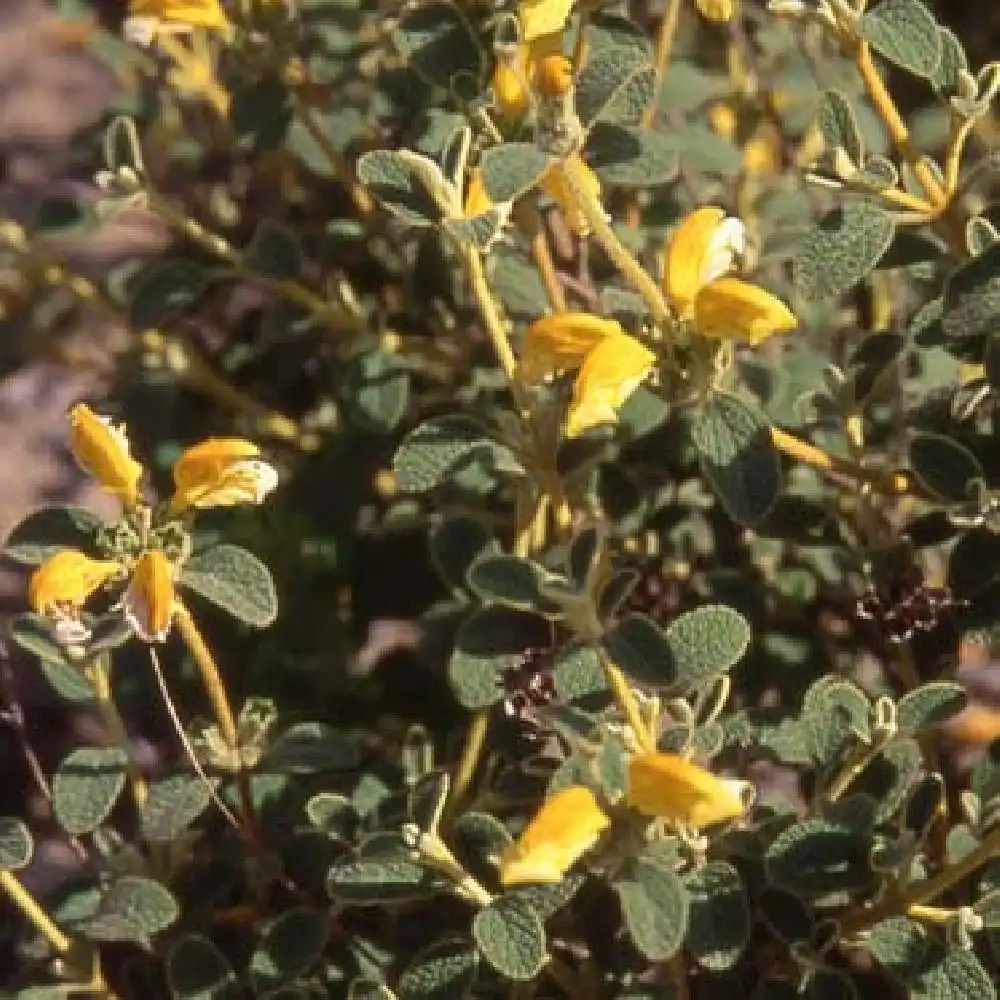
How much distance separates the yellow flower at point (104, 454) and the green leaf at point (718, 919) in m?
0.48

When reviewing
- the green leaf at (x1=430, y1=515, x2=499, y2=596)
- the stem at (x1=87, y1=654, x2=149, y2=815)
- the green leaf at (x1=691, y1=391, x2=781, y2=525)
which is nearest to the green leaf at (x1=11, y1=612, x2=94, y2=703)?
the stem at (x1=87, y1=654, x2=149, y2=815)

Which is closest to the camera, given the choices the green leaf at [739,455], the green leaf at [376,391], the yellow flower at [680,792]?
the yellow flower at [680,792]

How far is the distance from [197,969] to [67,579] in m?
0.41

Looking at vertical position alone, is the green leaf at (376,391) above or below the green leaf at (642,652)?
below

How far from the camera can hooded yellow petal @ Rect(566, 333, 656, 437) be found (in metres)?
1.37

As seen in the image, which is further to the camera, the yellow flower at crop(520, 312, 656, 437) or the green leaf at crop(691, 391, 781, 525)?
the green leaf at crop(691, 391, 781, 525)

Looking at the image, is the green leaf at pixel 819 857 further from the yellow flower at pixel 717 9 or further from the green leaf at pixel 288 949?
the yellow flower at pixel 717 9

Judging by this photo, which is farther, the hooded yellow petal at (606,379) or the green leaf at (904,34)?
the green leaf at (904,34)

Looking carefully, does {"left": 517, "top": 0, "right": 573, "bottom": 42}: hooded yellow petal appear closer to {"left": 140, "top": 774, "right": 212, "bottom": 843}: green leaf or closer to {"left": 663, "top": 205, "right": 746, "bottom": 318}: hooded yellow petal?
{"left": 663, "top": 205, "right": 746, "bottom": 318}: hooded yellow petal

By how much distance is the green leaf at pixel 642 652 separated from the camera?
1378 mm

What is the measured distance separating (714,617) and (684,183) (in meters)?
0.79

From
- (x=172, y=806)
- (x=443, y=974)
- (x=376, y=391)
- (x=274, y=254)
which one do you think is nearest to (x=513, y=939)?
(x=443, y=974)

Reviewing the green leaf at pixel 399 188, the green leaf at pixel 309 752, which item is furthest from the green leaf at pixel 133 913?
the green leaf at pixel 399 188

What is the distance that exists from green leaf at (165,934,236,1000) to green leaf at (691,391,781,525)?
563 mm
